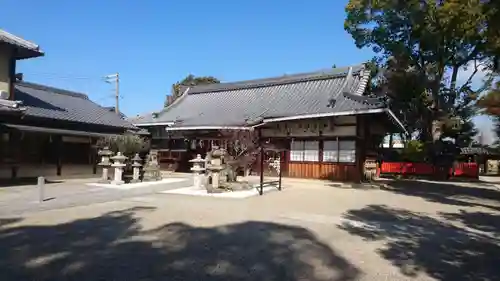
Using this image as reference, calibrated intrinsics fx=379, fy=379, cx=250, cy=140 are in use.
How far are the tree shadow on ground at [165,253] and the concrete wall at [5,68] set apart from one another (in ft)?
34.8

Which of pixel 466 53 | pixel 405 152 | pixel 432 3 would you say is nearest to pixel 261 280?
pixel 432 3

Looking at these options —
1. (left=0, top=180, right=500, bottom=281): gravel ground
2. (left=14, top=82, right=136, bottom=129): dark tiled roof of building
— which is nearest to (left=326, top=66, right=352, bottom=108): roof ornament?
(left=0, top=180, right=500, bottom=281): gravel ground

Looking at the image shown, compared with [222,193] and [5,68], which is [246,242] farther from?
[5,68]

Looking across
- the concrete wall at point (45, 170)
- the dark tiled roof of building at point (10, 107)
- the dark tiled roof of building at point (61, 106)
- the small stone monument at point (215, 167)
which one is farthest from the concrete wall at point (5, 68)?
the small stone monument at point (215, 167)

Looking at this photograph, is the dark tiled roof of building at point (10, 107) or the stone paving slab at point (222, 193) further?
the dark tiled roof of building at point (10, 107)

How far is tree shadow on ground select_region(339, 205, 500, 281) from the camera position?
18.3 feet

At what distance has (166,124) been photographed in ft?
89.1

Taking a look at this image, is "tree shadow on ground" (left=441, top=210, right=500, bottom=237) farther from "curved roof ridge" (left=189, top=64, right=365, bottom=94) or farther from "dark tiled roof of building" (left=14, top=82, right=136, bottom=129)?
"dark tiled roof of building" (left=14, top=82, right=136, bottom=129)

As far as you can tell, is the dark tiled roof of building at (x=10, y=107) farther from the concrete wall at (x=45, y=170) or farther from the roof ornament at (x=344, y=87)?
the roof ornament at (x=344, y=87)

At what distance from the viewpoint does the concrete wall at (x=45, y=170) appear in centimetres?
1712

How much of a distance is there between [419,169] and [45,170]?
2733 centimetres

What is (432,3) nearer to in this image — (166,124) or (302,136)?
(302,136)

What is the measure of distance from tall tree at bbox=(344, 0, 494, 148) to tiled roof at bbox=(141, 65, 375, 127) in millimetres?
2712

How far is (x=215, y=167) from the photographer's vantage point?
14875 millimetres
